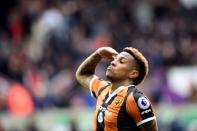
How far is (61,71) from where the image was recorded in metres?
17.0

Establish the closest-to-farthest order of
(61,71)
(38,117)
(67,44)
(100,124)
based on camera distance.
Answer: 1. (100,124)
2. (38,117)
3. (61,71)
4. (67,44)

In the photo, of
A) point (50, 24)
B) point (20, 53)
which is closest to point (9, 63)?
point (20, 53)

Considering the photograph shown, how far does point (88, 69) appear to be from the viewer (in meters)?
9.86

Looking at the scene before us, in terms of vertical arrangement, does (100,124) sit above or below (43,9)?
below

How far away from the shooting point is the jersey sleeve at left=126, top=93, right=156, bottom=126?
8.62m

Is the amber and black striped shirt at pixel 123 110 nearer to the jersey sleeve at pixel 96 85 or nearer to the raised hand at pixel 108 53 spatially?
the jersey sleeve at pixel 96 85

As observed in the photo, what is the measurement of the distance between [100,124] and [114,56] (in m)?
0.72

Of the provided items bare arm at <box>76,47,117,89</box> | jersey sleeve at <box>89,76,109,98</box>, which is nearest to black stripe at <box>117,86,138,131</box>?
jersey sleeve at <box>89,76,109,98</box>

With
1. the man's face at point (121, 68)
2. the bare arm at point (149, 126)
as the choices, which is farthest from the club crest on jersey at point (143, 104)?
the man's face at point (121, 68)

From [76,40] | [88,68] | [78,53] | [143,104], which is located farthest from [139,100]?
[76,40]

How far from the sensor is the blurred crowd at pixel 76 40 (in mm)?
16297

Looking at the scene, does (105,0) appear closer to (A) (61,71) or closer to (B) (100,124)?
(A) (61,71)

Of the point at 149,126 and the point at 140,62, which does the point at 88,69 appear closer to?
the point at 140,62

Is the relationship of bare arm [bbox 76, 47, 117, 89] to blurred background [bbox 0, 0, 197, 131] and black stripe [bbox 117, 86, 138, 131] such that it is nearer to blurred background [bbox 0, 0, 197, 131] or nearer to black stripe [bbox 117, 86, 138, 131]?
black stripe [bbox 117, 86, 138, 131]
